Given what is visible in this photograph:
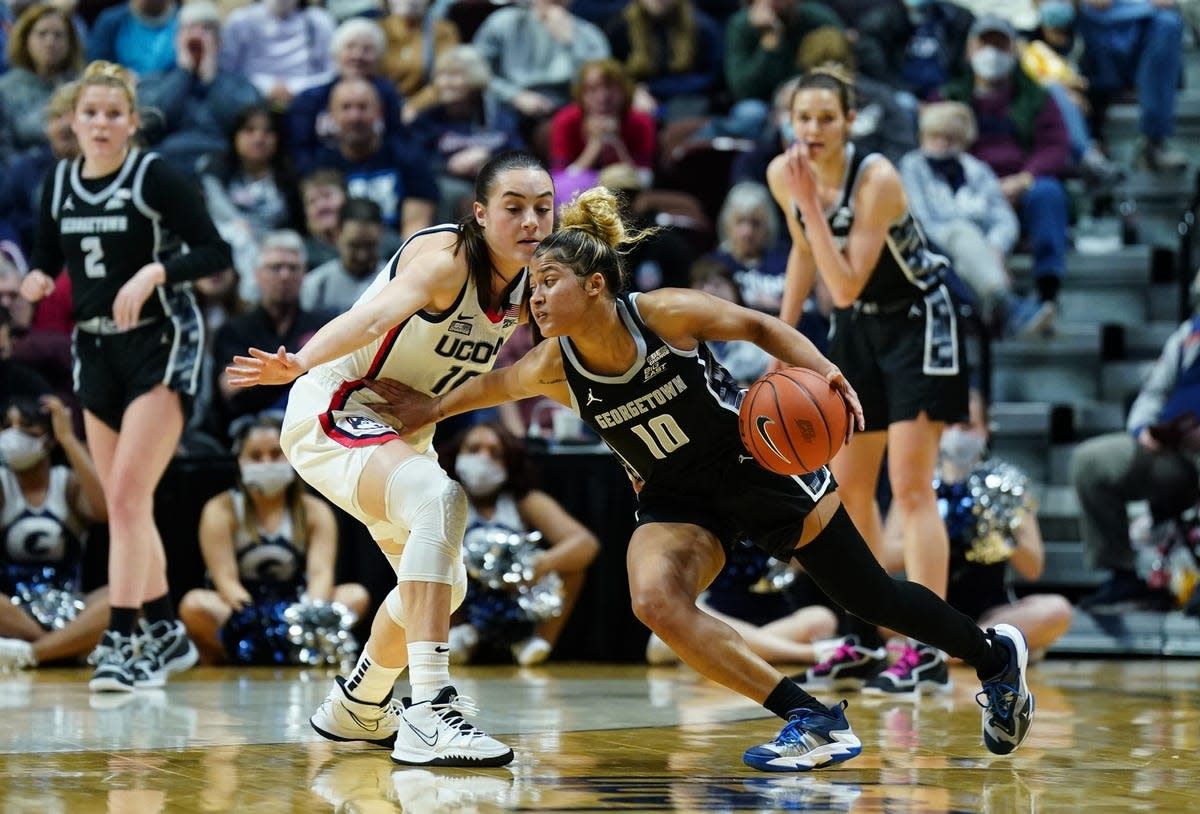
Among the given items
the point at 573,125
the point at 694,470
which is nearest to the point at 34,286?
the point at 694,470

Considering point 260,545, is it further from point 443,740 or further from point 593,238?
point 593,238

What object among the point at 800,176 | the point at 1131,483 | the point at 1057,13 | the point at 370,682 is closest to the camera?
the point at 370,682

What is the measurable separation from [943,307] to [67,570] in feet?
13.3

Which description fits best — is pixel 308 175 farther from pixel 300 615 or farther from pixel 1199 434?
pixel 1199 434

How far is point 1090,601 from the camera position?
8.48m

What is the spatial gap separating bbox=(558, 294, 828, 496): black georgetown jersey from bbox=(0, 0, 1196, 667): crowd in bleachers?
12.7ft

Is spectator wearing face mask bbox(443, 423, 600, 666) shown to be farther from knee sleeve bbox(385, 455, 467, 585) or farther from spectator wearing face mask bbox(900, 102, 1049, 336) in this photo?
knee sleeve bbox(385, 455, 467, 585)

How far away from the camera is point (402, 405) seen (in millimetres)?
4801

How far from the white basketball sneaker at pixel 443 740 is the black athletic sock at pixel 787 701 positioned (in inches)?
26.6

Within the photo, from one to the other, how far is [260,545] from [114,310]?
1.86 meters

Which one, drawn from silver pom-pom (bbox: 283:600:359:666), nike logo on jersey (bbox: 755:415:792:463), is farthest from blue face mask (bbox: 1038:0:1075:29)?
nike logo on jersey (bbox: 755:415:792:463)

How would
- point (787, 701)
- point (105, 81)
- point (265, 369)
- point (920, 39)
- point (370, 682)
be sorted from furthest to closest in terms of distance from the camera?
point (920, 39)
point (105, 81)
point (370, 682)
point (787, 701)
point (265, 369)

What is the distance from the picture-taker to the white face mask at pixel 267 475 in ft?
25.5

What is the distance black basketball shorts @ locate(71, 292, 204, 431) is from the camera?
20.9ft
